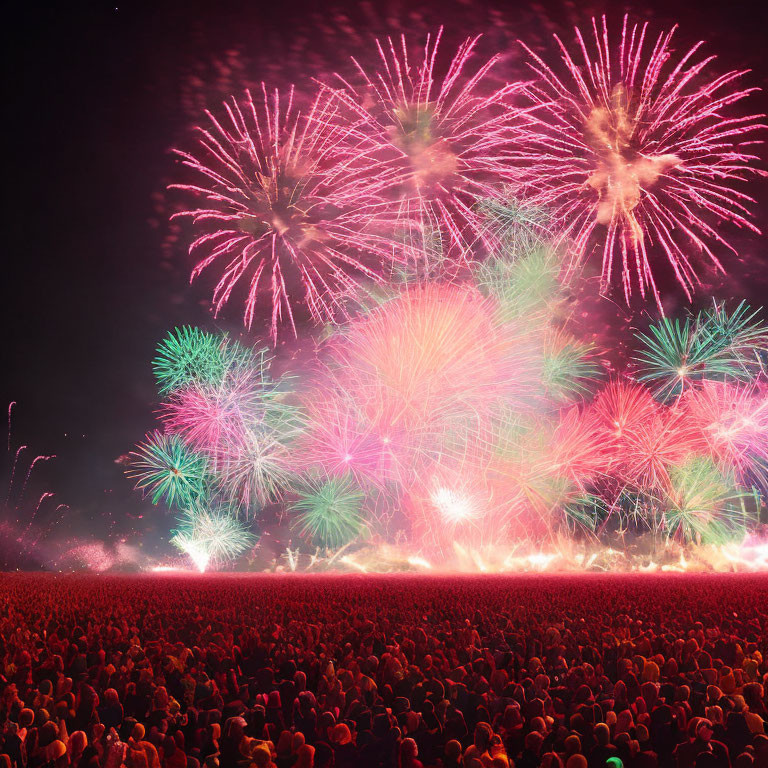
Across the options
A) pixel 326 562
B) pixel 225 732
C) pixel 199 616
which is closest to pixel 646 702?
pixel 225 732

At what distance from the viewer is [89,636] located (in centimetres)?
1179

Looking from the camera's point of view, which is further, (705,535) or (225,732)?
(705,535)

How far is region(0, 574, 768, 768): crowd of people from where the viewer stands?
487 centimetres

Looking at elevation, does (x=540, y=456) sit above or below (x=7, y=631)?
above

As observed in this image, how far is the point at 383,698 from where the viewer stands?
653 centimetres

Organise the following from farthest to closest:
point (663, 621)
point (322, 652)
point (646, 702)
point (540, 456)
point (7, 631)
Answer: point (540, 456), point (663, 621), point (7, 631), point (322, 652), point (646, 702)

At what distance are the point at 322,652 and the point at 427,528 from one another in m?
57.8

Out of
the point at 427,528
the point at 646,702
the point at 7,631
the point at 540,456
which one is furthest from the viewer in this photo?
the point at 427,528

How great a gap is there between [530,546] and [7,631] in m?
58.6

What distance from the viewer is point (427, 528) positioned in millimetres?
66125

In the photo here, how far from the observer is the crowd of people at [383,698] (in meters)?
4.87

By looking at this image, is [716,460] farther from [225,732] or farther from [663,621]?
[225,732]

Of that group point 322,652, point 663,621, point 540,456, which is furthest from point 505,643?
point 540,456

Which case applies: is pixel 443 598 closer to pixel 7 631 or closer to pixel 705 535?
pixel 7 631
